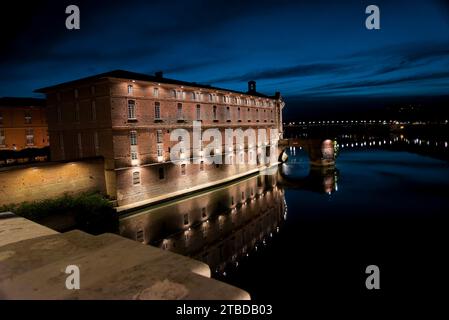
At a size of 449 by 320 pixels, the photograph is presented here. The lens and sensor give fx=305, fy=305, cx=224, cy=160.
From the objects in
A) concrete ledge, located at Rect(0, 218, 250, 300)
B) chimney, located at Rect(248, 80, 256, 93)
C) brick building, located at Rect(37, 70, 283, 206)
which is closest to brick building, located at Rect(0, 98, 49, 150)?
brick building, located at Rect(37, 70, 283, 206)

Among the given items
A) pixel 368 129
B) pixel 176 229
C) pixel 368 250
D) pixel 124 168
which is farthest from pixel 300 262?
pixel 368 129

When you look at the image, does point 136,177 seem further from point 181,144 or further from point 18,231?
point 18,231

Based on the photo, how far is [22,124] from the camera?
39.2 m

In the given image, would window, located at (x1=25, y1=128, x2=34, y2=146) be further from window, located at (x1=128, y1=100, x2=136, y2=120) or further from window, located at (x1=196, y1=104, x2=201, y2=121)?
window, located at (x1=196, y1=104, x2=201, y2=121)

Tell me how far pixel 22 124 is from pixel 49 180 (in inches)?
902

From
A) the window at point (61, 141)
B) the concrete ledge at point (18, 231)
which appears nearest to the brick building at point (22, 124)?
the window at point (61, 141)

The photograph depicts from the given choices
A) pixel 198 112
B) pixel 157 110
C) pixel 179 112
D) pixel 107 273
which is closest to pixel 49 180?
pixel 157 110

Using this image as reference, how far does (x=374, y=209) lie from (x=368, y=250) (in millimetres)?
9621

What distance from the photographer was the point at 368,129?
18362 cm

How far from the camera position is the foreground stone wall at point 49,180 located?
19.6 m

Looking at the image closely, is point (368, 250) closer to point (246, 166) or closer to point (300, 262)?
point (300, 262)

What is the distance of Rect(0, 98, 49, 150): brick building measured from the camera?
37469mm

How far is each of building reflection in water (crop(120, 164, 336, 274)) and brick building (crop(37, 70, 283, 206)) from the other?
223 centimetres

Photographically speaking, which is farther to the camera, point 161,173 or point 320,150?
point 320,150
